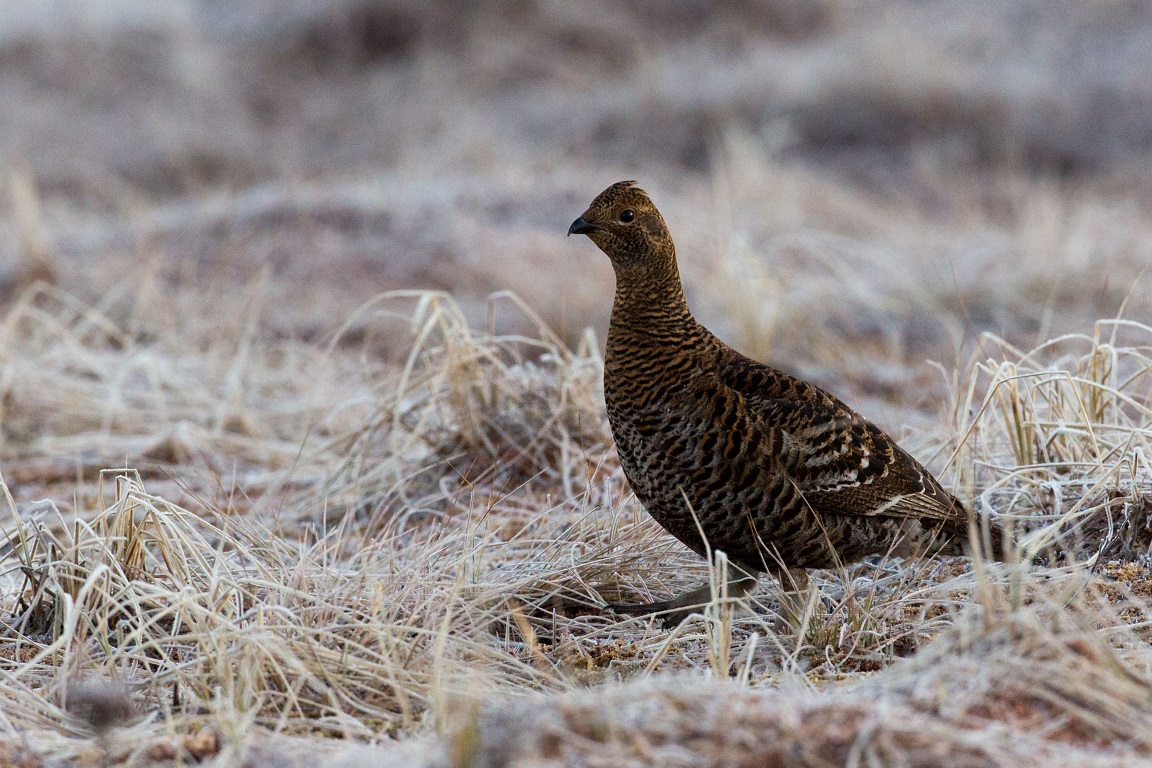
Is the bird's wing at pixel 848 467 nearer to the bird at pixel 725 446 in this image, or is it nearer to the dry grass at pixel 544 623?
the bird at pixel 725 446

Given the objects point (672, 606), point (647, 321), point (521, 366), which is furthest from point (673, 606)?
point (521, 366)

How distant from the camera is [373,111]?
1440 cm

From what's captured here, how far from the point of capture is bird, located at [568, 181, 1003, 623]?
2.91m

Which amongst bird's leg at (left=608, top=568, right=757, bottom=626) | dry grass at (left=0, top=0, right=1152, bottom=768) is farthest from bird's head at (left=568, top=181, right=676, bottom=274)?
bird's leg at (left=608, top=568, right=757, bottom=626)

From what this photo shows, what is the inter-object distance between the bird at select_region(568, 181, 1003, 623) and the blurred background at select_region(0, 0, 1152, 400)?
1423 millimetres

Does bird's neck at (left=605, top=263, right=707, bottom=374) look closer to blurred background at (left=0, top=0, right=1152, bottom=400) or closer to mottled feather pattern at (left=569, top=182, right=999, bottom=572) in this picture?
mottled feather pattern at (left=569, top=182, right=999, bottom=572)

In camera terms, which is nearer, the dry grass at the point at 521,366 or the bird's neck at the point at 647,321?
the dry grass at the point at 521,366

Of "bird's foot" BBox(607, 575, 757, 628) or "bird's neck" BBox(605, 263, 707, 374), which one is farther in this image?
"bird's foot" BBox(607, 575, 757, 628)

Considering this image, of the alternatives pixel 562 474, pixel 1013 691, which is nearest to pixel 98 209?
pixel 562 474

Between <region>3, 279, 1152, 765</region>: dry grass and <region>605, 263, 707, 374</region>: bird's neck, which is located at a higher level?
<region>605, 263, 707, 374</region>: bird's neck

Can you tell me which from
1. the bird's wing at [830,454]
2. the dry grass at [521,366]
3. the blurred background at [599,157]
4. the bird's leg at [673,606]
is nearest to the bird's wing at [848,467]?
the bird's wing at [830,454]

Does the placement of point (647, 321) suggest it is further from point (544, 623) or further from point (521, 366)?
point (521, 366)

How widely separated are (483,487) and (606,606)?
4.13ft

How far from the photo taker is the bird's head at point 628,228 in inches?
120
